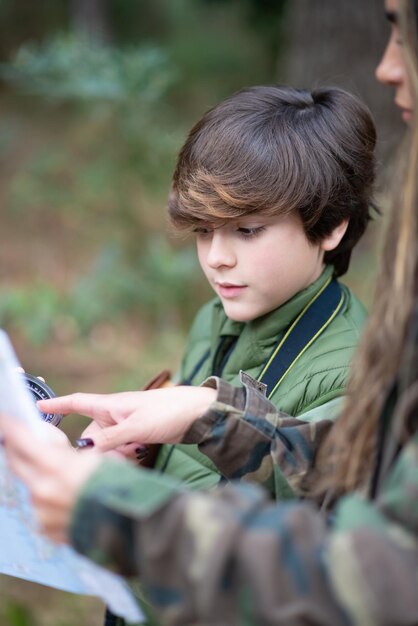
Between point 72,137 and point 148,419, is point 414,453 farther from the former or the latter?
point 72,137

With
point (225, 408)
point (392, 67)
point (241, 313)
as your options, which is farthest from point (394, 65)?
point (225, 408)

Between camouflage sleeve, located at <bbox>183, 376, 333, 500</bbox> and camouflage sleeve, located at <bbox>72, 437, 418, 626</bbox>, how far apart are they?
0.38 meters

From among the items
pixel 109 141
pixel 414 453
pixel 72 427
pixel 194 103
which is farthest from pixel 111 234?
pixel 414 453

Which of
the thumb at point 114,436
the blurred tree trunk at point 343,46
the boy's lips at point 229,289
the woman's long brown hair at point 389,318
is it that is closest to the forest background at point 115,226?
the blurred tree trunk at point 343,46

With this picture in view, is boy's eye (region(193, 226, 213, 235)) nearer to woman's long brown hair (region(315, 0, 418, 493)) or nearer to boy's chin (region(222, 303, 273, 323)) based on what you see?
boy's chin (region(222, 303, 273, 323))

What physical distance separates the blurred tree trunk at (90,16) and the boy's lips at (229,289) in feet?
31.8

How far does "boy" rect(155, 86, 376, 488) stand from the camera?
209 centimetres

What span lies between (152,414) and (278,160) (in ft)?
2.90

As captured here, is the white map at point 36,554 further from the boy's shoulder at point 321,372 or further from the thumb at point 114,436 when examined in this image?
the boy's shoulder at point 321,372

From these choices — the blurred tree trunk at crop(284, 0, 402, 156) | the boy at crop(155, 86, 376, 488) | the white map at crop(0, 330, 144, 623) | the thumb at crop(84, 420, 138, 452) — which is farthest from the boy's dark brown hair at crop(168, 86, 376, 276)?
the blurred tree trunk at crop(284, 0, 402, 156)

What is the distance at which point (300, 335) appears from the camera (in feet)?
6.93

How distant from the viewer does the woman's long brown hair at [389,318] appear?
1.32 meters

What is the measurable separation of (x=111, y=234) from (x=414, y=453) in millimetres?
5348

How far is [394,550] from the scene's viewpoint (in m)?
1.11
